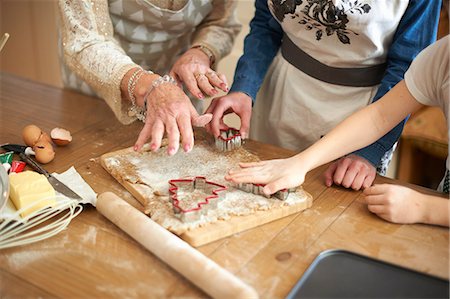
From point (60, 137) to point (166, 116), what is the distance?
0.92 ft

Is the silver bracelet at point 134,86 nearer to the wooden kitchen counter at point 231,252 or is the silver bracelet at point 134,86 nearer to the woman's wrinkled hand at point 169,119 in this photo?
the woman's wrinkled hand at point 169,119

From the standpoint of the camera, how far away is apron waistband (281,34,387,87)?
4.00 feet

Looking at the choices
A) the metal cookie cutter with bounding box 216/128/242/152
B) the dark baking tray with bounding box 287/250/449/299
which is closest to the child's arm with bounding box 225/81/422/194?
the metal cookie cutter with bounding box 216/128/242/152

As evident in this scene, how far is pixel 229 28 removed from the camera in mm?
1438

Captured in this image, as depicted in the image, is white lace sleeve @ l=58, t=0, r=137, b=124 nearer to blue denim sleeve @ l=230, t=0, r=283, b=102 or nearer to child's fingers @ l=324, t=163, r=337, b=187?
blue denim sleeve @ l=230, t=0, r=283, b=102

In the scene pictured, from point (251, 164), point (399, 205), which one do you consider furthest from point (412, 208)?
point (251, 164)

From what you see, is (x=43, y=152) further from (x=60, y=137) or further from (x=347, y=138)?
(x=347, y=138)

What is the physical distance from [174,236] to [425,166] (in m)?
1.75

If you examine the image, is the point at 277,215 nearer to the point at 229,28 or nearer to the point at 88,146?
the point at 88,146

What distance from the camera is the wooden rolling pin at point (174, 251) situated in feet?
2.35

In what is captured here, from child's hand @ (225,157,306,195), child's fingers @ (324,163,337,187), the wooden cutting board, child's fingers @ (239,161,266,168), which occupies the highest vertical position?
child's hand @ (225,157,306,195)

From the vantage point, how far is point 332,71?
1.25 meters

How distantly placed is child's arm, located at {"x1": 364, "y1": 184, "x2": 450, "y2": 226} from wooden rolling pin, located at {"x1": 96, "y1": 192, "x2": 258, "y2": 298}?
0.33 meters

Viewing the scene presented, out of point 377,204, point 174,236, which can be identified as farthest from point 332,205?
point 174,236
